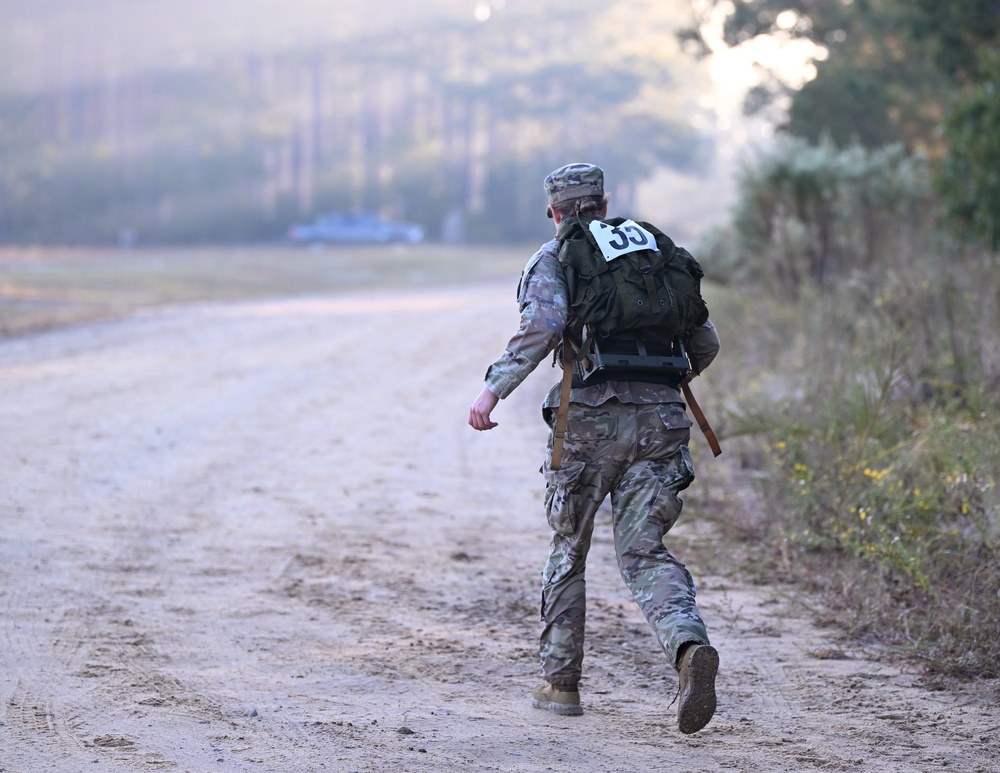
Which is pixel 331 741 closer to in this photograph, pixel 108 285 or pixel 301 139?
pixel 108 285

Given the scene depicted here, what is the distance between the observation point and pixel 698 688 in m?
3.84

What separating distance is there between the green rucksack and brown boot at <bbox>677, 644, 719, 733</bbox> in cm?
99

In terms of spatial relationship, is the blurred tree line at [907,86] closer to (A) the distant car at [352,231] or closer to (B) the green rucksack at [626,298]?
(B) the green rucksack at [626,298]

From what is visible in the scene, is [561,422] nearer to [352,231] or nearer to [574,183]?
[574,183]

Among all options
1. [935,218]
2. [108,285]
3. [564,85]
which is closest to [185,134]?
[564,85]

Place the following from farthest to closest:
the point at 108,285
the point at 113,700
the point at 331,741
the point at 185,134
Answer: the point at 185,134 → the point at 108,285 → the point at 113,700 → the point at 331,741

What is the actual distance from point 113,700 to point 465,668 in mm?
1311

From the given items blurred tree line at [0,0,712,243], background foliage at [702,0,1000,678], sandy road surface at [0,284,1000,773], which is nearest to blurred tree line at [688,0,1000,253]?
background foliage at [702,0,1000,678]

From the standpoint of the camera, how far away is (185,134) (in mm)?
52562

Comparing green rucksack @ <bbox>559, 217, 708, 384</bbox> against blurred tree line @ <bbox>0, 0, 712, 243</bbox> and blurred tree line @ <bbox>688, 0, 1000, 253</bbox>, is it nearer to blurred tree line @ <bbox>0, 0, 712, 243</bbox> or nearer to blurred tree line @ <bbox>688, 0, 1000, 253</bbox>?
blurred tree line @ <bbox>688, 0, 1000, 253</bbox>

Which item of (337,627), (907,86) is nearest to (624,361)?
(337,627)

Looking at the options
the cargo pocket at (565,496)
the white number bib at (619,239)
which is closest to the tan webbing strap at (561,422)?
the cargo pocket at (565,496)

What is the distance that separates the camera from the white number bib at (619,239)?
4211 mm

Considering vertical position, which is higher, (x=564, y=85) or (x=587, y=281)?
(x=564, y=85)
